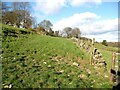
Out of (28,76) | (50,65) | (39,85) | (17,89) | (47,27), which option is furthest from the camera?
(47,27)

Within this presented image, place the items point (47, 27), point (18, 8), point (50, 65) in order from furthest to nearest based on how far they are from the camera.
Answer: point (47, 27)
point (18, 8)
point (50, 65)

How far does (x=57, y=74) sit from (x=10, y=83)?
351 cm

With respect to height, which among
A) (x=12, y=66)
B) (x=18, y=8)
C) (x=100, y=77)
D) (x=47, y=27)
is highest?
(x=18, y=8)

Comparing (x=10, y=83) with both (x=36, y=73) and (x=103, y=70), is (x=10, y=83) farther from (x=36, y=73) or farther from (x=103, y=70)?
(x=103, y=70)

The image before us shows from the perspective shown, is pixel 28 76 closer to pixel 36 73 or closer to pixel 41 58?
pixel 36 73

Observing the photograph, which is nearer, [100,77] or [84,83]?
[84,83]

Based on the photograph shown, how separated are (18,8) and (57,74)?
6146 centimetres

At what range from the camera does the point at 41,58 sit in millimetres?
18141

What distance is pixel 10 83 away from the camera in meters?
11.0

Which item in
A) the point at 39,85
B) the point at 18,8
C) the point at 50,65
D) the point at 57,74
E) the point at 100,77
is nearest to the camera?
the point at 39,85

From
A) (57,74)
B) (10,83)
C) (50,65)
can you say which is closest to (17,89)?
(10,83)

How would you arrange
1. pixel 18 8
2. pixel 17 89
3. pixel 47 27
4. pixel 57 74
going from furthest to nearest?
pixel 47 27, pixel 18 8, pixel 57 74, pixel 17 89

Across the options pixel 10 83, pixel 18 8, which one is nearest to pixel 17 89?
pixel 10 83

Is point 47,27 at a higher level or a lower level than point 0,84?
higher
